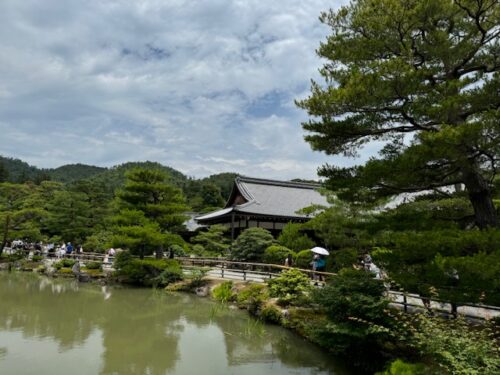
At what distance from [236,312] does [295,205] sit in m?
12.3

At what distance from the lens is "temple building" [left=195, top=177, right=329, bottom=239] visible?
70.4 ft

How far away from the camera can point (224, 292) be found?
13.9m

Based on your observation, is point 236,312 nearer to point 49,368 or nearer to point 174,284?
point 174,284

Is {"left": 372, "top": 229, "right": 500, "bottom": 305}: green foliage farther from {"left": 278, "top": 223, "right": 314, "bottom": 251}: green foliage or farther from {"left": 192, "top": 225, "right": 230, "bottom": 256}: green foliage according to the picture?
{"left": 192, "top": 225, "right": 230, "bottom": 256}: green foliage

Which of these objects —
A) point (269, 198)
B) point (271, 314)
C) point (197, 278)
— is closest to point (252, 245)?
point (197, 278)

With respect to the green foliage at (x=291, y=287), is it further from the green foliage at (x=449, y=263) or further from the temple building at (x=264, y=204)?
the temple building at (x=264, y=204)

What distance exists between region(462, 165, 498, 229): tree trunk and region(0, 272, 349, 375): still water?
3651 millimetres

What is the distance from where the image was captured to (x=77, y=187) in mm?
31109

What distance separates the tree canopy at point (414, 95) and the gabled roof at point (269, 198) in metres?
13.7

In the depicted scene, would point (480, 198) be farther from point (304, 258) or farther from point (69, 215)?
point (69, 215)

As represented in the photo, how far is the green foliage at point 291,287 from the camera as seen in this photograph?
34.7 feet

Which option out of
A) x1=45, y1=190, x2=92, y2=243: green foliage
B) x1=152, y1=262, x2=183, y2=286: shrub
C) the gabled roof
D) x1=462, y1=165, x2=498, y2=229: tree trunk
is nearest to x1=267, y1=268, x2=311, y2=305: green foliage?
x1=462, y1=165, x2=498, y2=229: tree trunk

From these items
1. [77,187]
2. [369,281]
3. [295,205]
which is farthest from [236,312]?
[77,187]

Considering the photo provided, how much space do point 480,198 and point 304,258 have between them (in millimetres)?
9017
